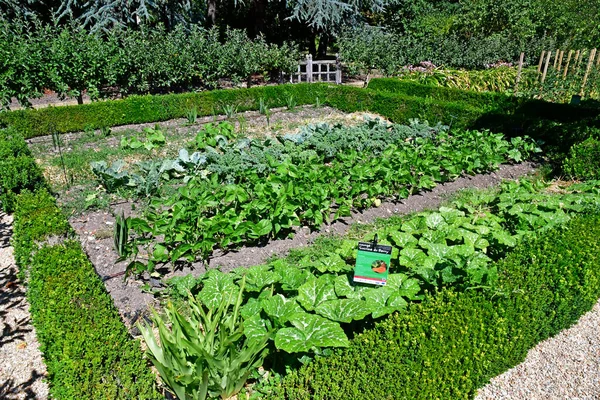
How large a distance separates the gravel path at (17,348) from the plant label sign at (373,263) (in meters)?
2.36

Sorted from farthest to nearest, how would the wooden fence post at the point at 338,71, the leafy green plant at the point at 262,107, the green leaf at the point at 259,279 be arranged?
the wooden fence post at the point at 338,71
the leafy green plant at the point at 262,107
the green leaf at the point at 259,279

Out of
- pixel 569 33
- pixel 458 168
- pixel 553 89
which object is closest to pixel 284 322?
pixel 458 168

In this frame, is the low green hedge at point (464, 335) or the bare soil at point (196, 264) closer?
the low green hedge at point (464, 335)

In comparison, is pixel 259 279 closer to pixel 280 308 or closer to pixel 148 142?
pixel 280 308

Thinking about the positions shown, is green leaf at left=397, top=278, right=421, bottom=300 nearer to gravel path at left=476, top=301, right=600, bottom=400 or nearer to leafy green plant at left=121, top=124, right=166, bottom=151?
gravel path at left=476, top=301, right=600, bottom=400

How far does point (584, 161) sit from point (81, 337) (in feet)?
24.6

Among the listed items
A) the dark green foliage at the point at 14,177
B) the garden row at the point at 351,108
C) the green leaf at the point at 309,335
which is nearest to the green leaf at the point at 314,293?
the green leaf at the point at 309,335

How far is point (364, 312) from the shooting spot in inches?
118

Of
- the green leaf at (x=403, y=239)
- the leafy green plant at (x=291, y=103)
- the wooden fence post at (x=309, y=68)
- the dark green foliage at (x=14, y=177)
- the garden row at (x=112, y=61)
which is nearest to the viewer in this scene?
the green leaf at (x=403, y=239)

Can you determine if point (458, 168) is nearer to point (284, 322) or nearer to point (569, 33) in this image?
point (284, 322)

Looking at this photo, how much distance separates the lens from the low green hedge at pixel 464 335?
8.39 ft

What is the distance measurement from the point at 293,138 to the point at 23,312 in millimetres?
5299

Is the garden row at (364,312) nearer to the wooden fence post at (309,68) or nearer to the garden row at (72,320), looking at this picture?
the garden row at (72,320)

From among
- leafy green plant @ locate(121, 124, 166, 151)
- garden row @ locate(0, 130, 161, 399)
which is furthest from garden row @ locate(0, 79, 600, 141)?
garden row @ locate(0, 130, 161, 399)
